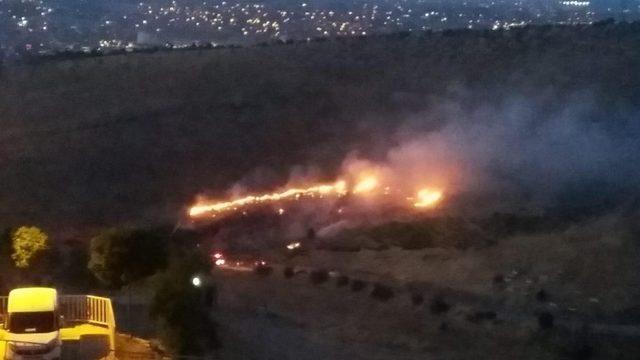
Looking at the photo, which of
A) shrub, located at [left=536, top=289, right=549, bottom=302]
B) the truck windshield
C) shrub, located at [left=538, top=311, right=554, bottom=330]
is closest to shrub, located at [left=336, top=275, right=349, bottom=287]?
shrub, located at [left=536, top=289, right=549, bottom=302]

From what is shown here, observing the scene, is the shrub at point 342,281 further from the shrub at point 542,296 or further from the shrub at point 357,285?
the shrub at point 542,296

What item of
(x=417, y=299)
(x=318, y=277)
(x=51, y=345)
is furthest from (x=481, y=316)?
(x=51, y=345)

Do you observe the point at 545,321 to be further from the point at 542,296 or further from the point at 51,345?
the point at 51,345

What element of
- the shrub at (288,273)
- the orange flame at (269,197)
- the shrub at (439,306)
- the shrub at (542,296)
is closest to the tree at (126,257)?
the shrub at (288,273)

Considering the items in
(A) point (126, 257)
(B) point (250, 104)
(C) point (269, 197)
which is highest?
(B) point (250, 104)

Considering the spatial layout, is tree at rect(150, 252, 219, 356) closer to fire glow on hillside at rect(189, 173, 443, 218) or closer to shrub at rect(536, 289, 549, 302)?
shrub at rect(536, 289, 549, 302)

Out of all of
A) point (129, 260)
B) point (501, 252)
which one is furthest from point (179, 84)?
point (129, 260)

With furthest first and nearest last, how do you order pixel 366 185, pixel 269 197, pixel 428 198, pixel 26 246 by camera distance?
pixel 366 185 < pixel 428 198 < pixel 269 197 < pixel 26 246
